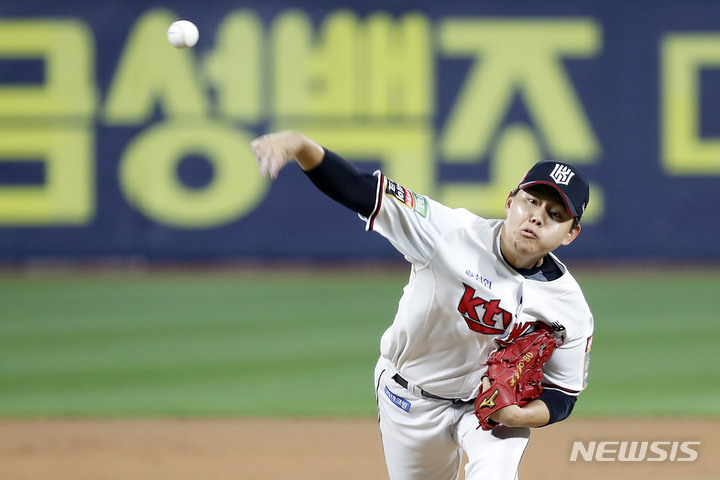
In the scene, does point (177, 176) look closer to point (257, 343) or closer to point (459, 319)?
point (257, 343)

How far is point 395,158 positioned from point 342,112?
3.21 ft

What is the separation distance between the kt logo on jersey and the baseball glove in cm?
7

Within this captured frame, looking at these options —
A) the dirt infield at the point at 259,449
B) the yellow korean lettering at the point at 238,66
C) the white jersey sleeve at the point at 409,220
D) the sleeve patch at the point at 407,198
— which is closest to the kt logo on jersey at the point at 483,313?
the white jersey sleeve at the point at 409,220

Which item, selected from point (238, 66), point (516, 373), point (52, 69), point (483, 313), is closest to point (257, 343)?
A: point (238, 66)

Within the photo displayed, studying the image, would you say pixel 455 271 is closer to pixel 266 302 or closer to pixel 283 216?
pixel 266 302

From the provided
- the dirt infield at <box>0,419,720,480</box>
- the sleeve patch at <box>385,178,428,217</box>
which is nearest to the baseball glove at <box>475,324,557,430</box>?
the sleeve patch at <box>385,178,428,217</box>

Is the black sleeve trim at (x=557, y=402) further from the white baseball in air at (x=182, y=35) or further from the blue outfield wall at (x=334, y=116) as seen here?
the blue outfield wall at (x=334, y=116)

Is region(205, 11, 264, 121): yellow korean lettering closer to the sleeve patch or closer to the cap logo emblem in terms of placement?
the sleeve patch

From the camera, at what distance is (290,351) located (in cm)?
912

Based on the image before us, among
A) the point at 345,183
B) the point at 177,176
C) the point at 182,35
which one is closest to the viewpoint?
the point at 345,183

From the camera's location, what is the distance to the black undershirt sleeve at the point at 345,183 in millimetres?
3111

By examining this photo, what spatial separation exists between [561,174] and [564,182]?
0.03 meters

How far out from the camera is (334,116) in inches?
527

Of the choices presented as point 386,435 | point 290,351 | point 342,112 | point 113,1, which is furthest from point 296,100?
point 386,435
